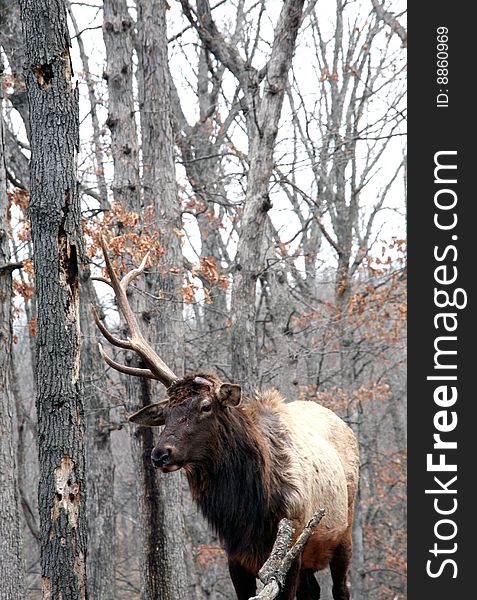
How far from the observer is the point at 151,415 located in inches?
262

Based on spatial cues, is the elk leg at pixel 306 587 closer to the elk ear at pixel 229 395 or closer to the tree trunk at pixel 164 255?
the tree trunk at pixel 164 255

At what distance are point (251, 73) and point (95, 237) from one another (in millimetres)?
2842

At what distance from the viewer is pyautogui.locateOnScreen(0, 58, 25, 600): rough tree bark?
664 centimetres

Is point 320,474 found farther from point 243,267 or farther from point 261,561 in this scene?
point 243,267

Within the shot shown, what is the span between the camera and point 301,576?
24.7 feet

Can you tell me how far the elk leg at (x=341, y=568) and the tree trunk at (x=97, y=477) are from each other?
158 inches

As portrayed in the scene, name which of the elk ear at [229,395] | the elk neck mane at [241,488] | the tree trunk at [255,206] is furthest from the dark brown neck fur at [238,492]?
the tree trunk at [255,206]

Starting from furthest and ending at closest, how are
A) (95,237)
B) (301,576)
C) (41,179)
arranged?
(95,237) < (301,576) < (41,179)

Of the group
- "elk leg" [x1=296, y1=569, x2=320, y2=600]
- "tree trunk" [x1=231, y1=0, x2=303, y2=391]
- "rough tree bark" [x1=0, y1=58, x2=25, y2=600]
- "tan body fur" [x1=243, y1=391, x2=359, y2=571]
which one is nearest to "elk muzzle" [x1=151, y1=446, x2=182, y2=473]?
"tan body fur" [x1=243, y1=391, x2=359, y2=571]

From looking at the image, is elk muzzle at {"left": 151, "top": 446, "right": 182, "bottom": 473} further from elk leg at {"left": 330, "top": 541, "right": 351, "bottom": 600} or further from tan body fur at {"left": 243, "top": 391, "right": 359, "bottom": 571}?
elk leg at {"left": 330, "top": 541, "right": 351, "bottom": 600}

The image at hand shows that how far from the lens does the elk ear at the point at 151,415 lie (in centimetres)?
659

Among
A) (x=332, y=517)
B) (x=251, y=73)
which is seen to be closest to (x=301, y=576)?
(x=332, y=517)

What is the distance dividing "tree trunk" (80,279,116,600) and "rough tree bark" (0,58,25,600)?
11.8 feet

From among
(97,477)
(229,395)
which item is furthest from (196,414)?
(97,477)
